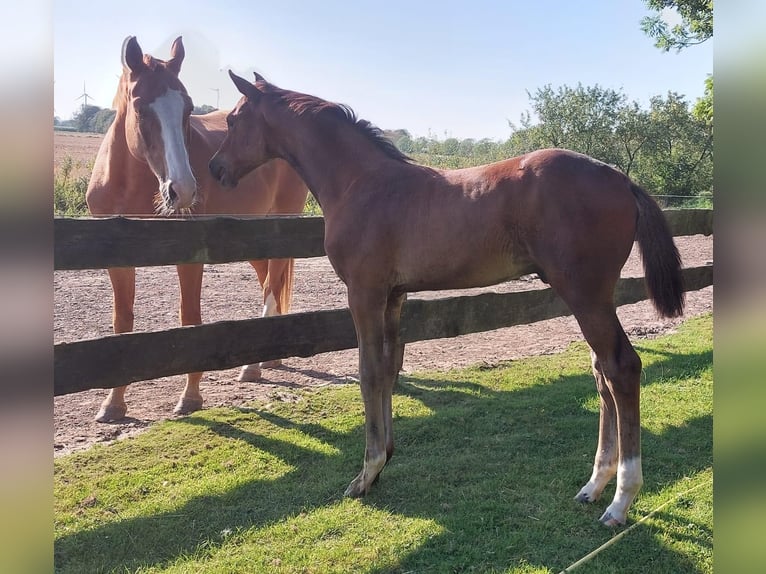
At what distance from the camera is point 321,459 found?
3.64 metres

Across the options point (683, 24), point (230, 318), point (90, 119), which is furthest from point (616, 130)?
point (230, 318)

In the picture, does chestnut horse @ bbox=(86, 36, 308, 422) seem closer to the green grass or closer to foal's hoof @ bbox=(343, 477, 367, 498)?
the green grass

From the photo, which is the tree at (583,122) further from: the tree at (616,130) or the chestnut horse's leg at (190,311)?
the chestnut horse's leg at (190,311)

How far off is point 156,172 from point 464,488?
9.59 ft

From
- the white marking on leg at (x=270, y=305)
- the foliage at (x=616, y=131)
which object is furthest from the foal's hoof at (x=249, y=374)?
the foliage at (x=616, y=131)

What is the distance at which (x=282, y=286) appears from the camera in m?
5.82

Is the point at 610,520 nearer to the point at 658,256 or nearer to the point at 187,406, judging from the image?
the point at 658,256

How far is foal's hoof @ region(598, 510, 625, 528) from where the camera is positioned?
2.81 metres

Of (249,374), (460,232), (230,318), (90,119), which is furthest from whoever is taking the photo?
(90,119)

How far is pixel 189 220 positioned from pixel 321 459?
1742mm

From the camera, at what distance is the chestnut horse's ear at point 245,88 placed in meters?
3.55

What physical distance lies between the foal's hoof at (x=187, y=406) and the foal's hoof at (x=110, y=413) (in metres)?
0.38
